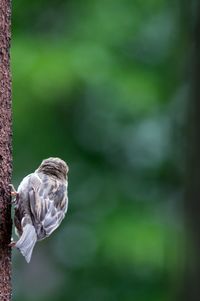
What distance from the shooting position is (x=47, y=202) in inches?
277

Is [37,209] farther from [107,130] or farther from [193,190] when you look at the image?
[107,130]

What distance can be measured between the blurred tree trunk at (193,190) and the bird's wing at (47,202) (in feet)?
3.99

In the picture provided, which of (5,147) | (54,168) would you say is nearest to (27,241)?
(5,147)

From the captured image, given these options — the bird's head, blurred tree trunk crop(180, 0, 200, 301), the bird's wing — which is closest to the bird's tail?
the bird's wing

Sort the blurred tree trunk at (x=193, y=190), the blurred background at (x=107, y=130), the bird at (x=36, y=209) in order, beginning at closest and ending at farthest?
the blurred tree trunk at (x=193, y=190), the bird at (x=36, y=209), the blurred background at (x=107, y=130)

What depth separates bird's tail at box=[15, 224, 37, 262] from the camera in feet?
20.8

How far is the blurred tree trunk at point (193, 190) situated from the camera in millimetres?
5688

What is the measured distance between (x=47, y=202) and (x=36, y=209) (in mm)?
225

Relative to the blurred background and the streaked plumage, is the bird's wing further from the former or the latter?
the blurred background

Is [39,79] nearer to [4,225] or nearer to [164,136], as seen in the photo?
[164,136]

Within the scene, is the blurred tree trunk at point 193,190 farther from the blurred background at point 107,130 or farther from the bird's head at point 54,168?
the blurred background at point 107,130

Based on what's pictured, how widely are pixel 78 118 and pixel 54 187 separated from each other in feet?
12.3

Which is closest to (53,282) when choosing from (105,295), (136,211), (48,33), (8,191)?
(105,295)

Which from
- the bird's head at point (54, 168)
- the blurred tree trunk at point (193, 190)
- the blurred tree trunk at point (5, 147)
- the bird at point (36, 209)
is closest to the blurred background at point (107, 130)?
the bird's head at point (54, 168)
